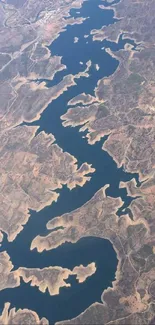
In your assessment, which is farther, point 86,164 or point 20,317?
point 86,164

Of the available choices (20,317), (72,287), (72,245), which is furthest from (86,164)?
(20,317)

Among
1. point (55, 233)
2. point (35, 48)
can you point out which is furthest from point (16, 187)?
point (35, 48)

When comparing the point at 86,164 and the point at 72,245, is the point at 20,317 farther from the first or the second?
the point at 86,164

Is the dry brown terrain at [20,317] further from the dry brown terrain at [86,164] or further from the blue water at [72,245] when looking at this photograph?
the blue water at [72,245]

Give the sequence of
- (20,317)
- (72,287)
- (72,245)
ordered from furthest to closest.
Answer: (72,245)
(72,287)
(20,317)

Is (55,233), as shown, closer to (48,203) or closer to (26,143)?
(48,203)

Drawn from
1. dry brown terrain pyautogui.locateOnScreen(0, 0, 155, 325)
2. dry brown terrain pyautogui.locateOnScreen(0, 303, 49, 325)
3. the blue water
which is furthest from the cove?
dry brown terrain pyautogui.locateOnScreen(0, 0, 155, 325)

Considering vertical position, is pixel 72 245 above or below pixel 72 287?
above

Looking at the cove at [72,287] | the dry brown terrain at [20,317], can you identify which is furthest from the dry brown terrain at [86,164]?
the cove at [72,287]

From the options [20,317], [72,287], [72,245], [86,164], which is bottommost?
[20,317]
